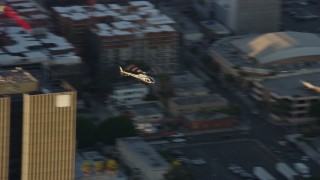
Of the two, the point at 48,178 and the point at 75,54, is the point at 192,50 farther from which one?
the point at 48,178

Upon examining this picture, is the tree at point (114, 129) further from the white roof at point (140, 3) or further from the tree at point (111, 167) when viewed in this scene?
the white roof at point (140, 3)

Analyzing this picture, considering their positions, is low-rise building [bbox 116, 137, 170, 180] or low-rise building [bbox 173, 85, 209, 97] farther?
low-rise building [bbox 173, 85, 209, 97]

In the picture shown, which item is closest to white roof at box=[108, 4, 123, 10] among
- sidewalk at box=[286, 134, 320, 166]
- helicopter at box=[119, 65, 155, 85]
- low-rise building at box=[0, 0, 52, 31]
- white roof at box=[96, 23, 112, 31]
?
white roof at box=[96, 23, 112, 31]

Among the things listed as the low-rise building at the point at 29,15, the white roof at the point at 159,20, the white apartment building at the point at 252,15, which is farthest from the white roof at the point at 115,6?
the white apartment building at the point at 252,15

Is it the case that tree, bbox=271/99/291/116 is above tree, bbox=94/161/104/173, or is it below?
above

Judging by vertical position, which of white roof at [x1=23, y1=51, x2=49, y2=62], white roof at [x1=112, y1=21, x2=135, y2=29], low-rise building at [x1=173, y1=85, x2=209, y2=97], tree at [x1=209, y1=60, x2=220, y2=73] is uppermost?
white roof at [x1=112, y1=21, x2=135, y2=29]

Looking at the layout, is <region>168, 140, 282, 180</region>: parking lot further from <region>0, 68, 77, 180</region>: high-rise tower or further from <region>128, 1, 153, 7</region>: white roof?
<region>128, 1, 153, 7</region>: white roof
